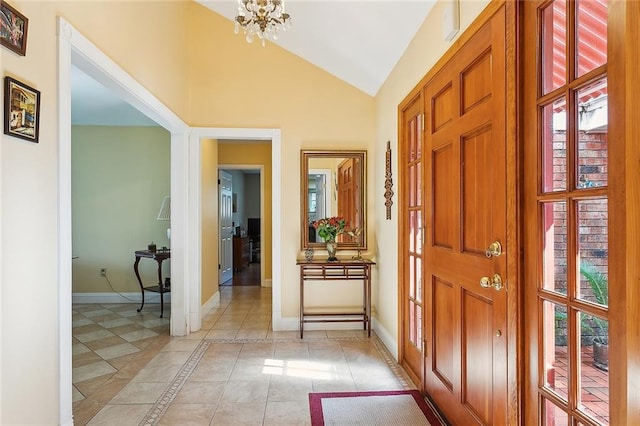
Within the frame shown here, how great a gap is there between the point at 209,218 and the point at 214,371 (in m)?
2.24

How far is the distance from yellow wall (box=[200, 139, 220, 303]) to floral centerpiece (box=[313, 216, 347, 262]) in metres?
1.42

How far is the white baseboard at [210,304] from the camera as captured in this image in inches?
173

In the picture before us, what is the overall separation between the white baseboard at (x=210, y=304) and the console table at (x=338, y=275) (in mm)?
1347

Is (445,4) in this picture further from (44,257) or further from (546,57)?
(44,257)

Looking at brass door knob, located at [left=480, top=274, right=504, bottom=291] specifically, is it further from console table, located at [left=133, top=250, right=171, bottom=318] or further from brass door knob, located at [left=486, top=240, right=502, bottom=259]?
console table, located at [left=133, top=250, right=171, bottom=318]

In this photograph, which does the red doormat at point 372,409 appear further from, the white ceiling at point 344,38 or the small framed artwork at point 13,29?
the white ceiling at point 344,38

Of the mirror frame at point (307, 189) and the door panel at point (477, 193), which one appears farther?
the mirror frame at point (307, 189)

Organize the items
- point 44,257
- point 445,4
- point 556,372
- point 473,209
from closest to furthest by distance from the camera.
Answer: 1. point 556,372
2. point 44,257
3. point 473,209
4. point 445,4

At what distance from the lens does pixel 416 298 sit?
2779 mm

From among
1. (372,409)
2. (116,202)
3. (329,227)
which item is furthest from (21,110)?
(116,202)

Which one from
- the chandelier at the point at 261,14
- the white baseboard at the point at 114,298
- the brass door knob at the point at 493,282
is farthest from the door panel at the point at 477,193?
the white baseboard at the point at 114,298

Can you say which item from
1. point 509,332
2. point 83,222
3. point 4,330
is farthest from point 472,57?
point 83,222

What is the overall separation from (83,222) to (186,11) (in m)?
3.29

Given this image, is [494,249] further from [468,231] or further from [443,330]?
[443,330]
